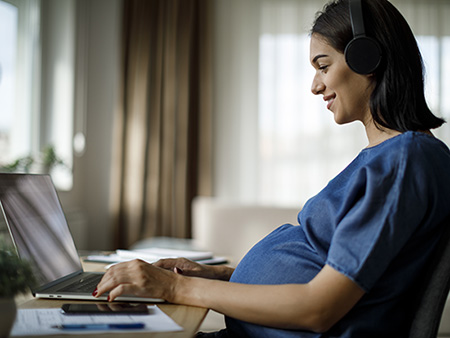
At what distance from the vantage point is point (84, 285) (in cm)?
93

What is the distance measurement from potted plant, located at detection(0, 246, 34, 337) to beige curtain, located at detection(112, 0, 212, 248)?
3057 mm

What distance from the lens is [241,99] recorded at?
3.84 meters

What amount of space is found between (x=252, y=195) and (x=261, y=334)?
9.89 ft

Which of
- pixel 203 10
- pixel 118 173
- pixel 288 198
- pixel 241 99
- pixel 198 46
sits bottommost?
pixel 288 198

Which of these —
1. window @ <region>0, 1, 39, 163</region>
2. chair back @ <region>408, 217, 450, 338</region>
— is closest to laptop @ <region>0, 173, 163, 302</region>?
chair back @ <region>408, 217, 450, 338</region>

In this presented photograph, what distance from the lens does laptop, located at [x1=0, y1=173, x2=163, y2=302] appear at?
0.85 metres

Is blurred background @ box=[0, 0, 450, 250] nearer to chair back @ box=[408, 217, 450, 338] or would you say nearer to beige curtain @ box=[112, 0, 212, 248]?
beige curtain @ box=[112, 0, 212, 248]

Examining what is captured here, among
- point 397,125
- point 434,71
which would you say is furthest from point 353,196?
point 434,71

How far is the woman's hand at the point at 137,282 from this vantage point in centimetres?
81

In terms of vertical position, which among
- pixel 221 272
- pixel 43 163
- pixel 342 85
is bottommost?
pixel 221 272

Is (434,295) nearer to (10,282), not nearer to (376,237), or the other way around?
(376,237)

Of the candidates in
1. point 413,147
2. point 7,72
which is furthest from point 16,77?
point 413,147

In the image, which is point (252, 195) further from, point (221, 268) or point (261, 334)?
point (261, 334)

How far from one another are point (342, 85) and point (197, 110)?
9.47ft
